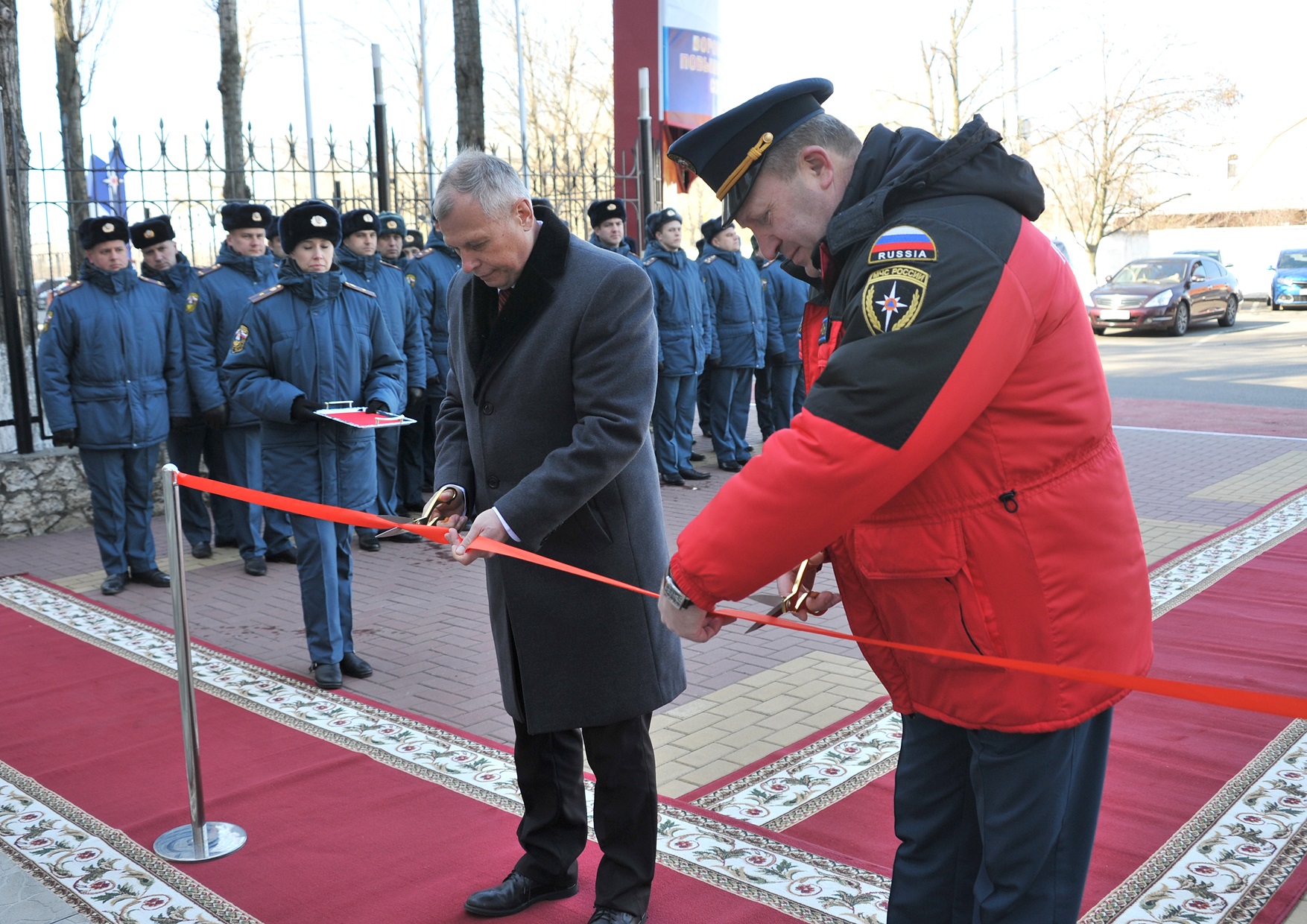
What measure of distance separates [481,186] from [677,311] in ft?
23.4

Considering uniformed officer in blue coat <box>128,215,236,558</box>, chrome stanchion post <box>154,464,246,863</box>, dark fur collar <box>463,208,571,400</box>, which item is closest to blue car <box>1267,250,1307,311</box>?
uniformed officer in blue coat <box>128,215,236,558</box>

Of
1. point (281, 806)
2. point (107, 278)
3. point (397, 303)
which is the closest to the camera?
point (281, 806)

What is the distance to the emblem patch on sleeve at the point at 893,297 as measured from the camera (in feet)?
6.03

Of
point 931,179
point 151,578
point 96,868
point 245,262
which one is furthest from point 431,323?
point 931,179

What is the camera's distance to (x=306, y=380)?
5336mm

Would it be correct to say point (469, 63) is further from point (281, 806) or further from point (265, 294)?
point (281, 806)

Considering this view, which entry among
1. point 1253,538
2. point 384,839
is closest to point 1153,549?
point 1253,538

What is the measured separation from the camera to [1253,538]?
7.45 metres

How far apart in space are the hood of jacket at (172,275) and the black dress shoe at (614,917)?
20.3 ft

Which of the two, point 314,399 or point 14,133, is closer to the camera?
point 314,399

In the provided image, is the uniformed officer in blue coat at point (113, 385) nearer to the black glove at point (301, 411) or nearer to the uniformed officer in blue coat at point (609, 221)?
the black glove at point (301, 411)

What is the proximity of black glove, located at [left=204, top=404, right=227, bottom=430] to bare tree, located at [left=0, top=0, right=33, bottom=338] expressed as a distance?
7.39 ft

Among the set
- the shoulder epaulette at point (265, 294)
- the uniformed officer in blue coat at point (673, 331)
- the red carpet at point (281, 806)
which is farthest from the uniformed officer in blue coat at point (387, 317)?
the red carpet at point (281, 806)

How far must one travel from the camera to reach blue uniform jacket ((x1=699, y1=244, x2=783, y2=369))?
1059 cm
